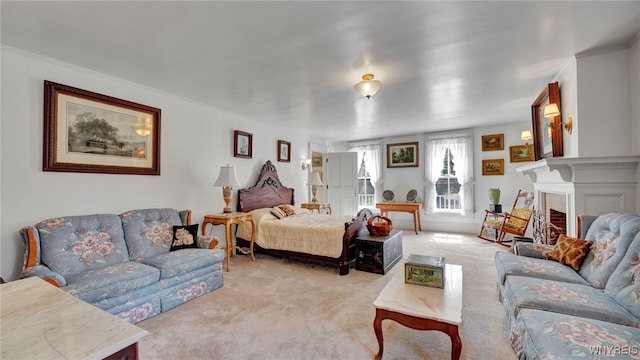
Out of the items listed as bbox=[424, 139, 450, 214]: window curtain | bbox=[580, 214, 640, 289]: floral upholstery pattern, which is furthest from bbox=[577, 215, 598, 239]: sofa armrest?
bbox=[424, 139, 450, 214]: window curtain

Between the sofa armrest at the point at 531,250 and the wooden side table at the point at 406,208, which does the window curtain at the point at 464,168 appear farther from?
the sofa armrest at the point at 531,250

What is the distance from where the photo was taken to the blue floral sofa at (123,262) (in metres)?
2.15

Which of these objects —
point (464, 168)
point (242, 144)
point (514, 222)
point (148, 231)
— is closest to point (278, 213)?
point (242, 144)

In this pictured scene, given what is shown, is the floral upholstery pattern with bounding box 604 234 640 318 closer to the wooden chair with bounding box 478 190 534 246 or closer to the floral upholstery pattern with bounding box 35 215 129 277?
the wooden chair with bounding box 478 190 534 246

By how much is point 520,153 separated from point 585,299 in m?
4.82

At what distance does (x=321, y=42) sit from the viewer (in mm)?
2295

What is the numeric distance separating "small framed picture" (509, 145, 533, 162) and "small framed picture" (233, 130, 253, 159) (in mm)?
5364

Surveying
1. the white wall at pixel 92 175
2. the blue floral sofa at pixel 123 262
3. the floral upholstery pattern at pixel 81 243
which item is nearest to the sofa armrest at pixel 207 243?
the blue floral sofa at pixel 123 262

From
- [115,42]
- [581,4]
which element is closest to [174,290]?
[115,42]

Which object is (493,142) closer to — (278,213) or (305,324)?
(278,213)

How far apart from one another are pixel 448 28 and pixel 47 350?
280 cm

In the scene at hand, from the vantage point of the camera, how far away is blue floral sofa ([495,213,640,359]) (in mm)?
1236

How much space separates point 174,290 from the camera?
102 inches

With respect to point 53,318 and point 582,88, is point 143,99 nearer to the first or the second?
point 53,318
